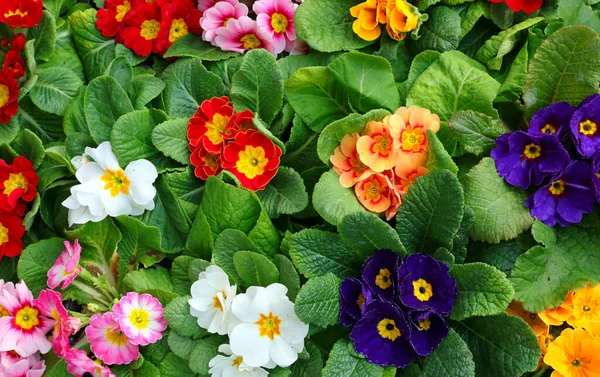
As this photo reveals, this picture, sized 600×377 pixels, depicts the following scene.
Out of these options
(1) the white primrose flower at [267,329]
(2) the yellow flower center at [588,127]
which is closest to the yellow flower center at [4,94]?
(1) the white primrose flower at [267,329]

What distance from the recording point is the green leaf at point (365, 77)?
1.47 metres

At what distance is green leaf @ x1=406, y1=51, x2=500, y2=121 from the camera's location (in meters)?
1.46

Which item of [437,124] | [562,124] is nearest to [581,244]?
[562,124]

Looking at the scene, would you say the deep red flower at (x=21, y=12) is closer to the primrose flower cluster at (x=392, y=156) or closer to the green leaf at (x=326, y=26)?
the green leaf at (x=326, y=26)

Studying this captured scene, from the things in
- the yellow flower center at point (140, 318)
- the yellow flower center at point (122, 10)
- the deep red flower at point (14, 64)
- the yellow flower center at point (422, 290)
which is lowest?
the yellow flower center at point (140, 318)

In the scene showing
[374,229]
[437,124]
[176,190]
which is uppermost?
[437,124]

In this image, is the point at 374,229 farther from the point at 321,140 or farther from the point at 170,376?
the point at 170,376

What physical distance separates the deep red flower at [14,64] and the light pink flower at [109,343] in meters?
0.74

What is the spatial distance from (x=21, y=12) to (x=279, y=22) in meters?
0.71

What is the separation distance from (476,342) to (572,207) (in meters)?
0.36

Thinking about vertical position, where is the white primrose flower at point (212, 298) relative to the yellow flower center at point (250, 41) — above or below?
below

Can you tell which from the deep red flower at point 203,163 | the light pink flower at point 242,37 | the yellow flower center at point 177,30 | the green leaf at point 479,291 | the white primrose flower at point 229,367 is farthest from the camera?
the yellow flower center at point 177,30

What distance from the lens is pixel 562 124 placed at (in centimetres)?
137

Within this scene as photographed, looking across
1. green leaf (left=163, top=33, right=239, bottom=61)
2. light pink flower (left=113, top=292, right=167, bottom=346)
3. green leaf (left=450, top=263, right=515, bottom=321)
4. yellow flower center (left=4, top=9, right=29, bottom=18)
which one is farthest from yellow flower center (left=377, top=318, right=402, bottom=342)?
yellow flower center (left=4, top=9, right=29, bottom=18)
